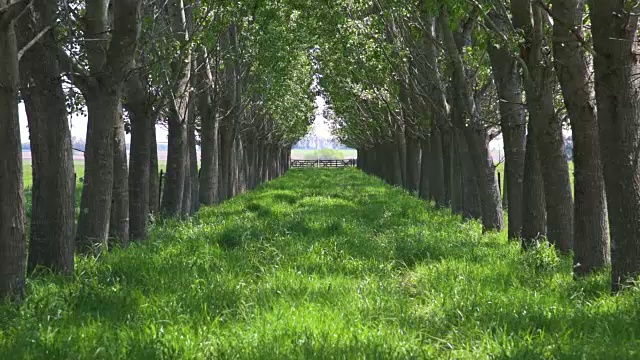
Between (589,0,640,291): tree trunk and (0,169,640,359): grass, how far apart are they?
51 cm

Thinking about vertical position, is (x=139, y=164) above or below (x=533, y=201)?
above

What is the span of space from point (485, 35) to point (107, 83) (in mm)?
4962

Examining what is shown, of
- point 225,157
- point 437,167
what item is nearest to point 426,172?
point 437,167

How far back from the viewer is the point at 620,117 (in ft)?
20.4

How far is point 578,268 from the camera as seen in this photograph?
7395 millimetres

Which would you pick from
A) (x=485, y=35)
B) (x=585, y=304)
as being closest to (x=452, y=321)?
(x=585, y=304)

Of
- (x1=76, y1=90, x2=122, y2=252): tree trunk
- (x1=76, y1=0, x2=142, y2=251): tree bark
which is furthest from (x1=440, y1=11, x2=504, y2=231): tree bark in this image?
(x1=76, y1=90, x2=122, y2=252): tree trunk

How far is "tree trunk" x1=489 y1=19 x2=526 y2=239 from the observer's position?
10.9 meters

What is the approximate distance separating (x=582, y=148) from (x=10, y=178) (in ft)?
19.3

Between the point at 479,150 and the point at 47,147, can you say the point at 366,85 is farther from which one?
the point at 47,147

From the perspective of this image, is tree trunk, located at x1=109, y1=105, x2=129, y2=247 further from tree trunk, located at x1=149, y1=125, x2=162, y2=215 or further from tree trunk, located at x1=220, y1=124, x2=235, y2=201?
tree trunk, located at x1=220, y1=124, x2=235, y2=201

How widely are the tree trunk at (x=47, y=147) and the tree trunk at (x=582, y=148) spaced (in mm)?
5642

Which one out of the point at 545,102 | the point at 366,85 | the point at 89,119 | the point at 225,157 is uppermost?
the point at 366,85

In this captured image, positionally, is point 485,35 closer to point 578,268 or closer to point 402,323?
point 578,268
